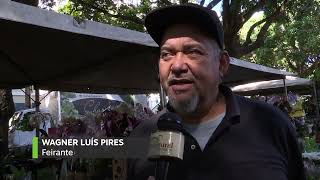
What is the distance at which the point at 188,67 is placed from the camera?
1.67 m

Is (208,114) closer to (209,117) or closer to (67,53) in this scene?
(209,117)

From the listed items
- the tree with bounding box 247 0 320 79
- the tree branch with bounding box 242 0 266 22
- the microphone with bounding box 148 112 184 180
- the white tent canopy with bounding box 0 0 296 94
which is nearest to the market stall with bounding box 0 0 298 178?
the white tent canopy with bounding box 0 0 296 94

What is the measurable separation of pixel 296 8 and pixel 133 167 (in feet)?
32.5

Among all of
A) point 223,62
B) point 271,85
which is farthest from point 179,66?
point 271,85

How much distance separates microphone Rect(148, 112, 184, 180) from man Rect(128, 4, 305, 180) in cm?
18

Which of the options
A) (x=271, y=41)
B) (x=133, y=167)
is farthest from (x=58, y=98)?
(x=133, y=167)

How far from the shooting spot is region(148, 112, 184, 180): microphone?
1380mm

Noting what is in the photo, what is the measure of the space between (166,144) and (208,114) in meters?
0.50

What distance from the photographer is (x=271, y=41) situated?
47.9ft

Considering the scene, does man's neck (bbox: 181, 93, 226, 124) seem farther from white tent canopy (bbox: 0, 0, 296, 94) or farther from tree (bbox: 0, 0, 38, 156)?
tree (bbox: 0, 0, 38, 156)

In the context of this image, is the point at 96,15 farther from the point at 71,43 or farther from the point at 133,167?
the point at 133,167

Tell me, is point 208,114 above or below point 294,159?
above

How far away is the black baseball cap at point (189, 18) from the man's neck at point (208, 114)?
24 cm

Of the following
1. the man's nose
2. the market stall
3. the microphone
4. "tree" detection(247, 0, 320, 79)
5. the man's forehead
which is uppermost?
"tree" detection(247, 0, 320, 79)
